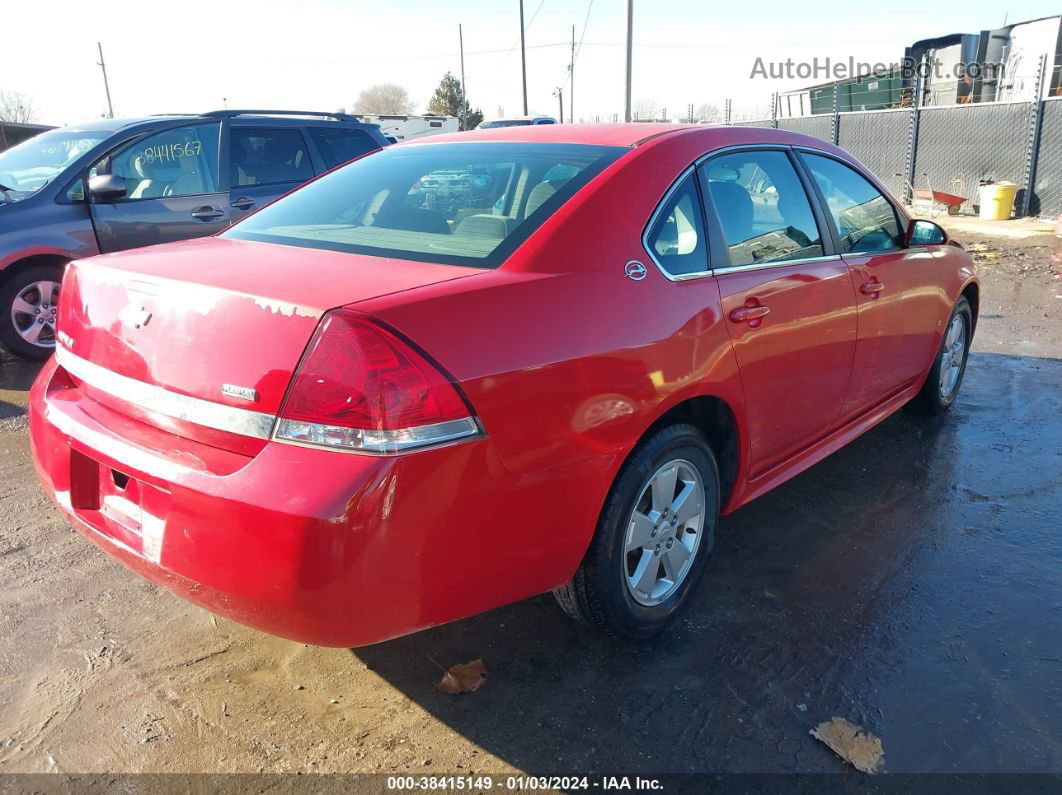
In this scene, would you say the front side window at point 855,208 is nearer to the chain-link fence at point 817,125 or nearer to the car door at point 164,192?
the car door at point 164,192

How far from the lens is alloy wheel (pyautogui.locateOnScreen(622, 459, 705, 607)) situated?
271 cm

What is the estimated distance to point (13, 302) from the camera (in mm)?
6020

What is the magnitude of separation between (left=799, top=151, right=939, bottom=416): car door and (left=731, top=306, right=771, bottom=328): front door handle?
2.78ft

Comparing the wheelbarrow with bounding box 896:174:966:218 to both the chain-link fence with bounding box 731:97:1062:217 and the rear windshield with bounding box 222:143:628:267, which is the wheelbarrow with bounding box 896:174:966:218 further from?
the rear windshield with bounding box 222:143:628:267

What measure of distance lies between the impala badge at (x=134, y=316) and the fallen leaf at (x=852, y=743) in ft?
7.40

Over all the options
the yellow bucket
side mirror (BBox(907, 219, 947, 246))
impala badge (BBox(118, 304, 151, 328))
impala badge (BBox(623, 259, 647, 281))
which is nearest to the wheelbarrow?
the yellow bucket

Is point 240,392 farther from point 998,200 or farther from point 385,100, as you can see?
point 385,100

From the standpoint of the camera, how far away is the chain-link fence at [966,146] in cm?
1509

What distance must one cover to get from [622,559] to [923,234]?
2725 mm

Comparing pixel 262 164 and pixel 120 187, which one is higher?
pixel 262 164

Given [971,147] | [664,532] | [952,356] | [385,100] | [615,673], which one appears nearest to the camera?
[615,673]

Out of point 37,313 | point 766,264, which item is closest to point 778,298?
point 766,264

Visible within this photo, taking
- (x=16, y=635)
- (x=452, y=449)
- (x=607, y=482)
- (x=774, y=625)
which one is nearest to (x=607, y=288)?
(x=607, y=482)

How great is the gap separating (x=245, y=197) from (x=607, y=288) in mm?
5364
